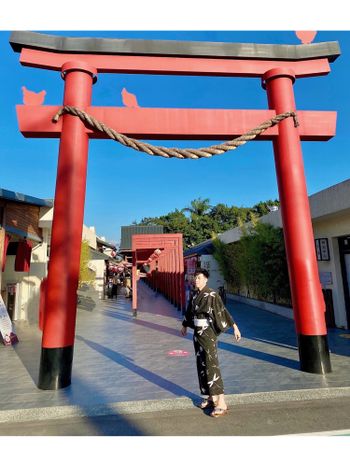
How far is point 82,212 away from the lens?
440 cm

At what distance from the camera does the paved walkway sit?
351cm

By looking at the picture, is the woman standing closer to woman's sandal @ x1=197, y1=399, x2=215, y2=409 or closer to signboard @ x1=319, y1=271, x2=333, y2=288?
woman's sandal @ x1=197, y1=399, x2=215, y2=409

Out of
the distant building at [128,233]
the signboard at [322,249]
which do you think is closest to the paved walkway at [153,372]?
the signboard at [322,249]

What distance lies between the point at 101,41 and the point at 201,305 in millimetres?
4556

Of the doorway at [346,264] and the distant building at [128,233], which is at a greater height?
the distant building at [128,233]

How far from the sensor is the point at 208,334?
3.33 meters

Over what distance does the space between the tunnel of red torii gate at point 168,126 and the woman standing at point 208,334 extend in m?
1.77

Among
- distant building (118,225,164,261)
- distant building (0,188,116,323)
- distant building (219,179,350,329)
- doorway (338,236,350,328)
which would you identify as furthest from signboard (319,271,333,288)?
distant building (118,225,164,261)

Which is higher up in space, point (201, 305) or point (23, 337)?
point (201, 305)

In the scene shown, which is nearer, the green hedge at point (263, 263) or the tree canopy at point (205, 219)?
the green hedge at point (263, 263)

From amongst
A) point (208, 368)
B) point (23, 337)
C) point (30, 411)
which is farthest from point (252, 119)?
point (23, 337)

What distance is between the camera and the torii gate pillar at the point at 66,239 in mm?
3938

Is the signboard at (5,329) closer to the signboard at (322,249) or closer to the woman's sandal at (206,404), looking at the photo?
the woman's sandal at (206,404)

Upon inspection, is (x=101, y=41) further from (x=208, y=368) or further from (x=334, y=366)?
(x=334, y=366)
